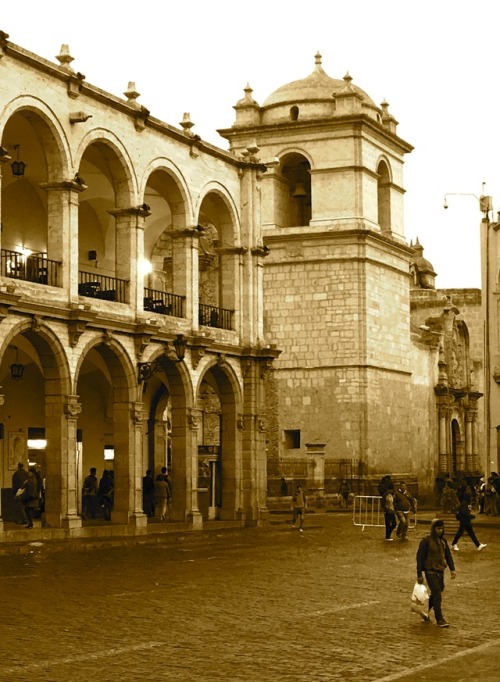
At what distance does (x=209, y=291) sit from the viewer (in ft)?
174

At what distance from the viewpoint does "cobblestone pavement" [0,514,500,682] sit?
42.9 feet

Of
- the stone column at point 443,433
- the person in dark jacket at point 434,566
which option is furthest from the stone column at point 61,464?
the stone column at point 443,433

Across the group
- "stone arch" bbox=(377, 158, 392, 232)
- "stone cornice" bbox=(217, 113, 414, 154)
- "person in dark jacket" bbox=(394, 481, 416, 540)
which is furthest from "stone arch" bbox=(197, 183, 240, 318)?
"stone arch" bbox=(377, 158, 392, 232)

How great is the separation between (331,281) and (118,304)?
61.7 feet

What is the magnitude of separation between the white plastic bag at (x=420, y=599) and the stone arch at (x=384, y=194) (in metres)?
38.2

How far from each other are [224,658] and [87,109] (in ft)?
66.6

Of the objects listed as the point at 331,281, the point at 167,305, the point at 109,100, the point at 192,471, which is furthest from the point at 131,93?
the point at 331,281

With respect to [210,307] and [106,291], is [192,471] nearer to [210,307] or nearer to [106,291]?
[210,307]

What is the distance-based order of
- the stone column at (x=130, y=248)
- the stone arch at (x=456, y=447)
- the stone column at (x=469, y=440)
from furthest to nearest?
the stone column at (x=469, y=440)
the stone arch at (x=456, y=447)
the stone column at (x=130, y=248)

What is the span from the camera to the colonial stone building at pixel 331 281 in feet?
164

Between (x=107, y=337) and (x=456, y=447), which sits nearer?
(x=107, y=337)

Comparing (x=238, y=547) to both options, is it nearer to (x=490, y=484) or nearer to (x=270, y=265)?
(x=490, y=484)

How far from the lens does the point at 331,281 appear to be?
50.7m

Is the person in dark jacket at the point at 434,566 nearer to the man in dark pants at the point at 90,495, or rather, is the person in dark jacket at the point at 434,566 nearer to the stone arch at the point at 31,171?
the stone arch at the point at 31,171
